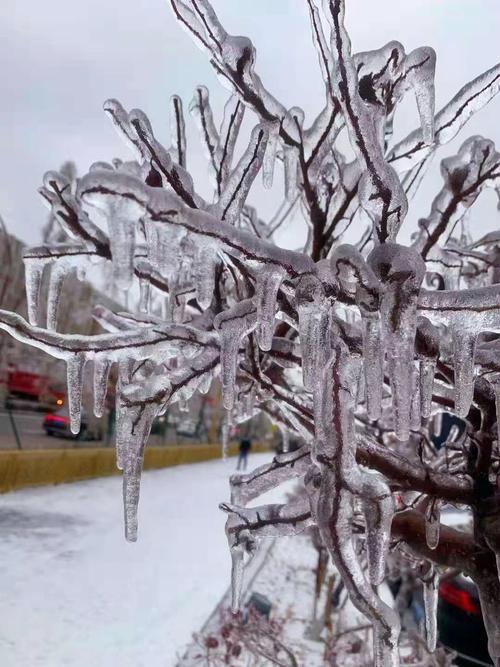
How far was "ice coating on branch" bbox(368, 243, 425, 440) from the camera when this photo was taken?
1171 mm

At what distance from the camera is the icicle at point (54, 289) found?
166 centimetres

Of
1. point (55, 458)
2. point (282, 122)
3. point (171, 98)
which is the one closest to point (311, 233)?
point (282, 122)

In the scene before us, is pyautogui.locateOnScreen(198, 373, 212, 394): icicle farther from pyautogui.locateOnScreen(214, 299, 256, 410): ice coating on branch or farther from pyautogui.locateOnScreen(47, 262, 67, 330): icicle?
pyautogui.locateOnScreen(47, 262, 67, 330): icicle

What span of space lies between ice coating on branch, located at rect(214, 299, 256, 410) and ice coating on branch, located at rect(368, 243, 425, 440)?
34 cm

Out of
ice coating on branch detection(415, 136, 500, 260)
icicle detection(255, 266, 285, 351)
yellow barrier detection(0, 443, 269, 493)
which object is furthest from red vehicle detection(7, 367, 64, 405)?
icicle detection(255, 266, 285, 351)

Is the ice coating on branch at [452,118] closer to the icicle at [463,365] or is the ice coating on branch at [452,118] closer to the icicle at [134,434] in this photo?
the icicle at [463,365]

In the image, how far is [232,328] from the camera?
1.45 m

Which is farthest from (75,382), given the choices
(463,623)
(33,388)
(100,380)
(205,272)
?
(33,388)

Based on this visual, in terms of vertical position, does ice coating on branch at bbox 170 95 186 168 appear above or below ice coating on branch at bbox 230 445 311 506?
above

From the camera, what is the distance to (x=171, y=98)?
84.6 inches

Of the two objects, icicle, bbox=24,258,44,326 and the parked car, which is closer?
icicle, bbox=24,258,44,326

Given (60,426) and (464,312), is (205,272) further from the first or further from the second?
(60,426)

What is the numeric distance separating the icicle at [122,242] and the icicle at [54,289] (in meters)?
0.64

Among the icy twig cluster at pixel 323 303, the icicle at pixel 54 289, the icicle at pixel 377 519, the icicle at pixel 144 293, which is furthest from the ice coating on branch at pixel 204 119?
the icicle at pixel 377 519
